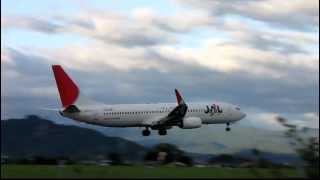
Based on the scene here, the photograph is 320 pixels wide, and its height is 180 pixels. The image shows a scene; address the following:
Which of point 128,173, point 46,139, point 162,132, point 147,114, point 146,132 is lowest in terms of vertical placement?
point 128,173

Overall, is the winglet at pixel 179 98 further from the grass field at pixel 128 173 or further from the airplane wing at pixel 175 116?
the grass field at pixel 128 173

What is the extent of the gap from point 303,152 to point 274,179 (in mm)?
5749

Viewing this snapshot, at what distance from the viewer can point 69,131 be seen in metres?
174

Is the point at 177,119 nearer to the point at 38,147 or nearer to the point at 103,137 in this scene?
the point at 103,137

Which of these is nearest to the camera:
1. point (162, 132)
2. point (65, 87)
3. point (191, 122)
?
point (191, 122)

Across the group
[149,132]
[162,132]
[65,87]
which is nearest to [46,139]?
[149,132]

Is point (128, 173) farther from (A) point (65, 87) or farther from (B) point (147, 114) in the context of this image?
(B) point (147, 114)

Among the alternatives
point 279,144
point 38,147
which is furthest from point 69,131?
point 279,144

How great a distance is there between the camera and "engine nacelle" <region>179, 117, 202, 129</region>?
414ft

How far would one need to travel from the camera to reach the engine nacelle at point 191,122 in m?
126

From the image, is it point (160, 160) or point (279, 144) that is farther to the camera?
point (160, 160)

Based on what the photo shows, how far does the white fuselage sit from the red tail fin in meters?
3.76

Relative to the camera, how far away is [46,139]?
154 m

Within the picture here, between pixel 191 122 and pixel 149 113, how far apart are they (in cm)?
736
